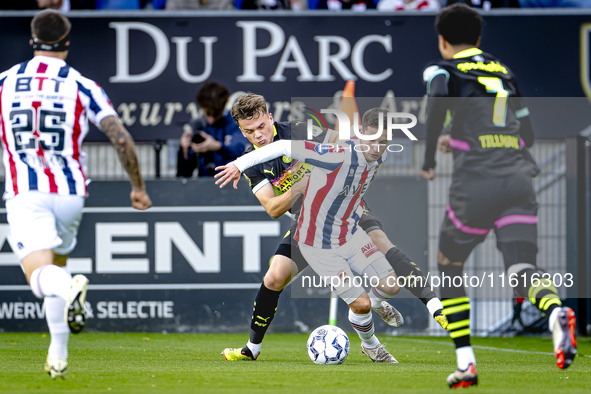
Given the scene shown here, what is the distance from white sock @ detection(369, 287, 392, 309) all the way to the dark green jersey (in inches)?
63.4

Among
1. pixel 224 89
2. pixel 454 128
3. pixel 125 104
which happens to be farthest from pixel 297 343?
pixel 454 128

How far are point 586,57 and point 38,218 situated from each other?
717cm

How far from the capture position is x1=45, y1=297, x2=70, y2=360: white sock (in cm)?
423

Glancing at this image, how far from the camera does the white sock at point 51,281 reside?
13.4 ft

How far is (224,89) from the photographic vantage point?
8.59 m

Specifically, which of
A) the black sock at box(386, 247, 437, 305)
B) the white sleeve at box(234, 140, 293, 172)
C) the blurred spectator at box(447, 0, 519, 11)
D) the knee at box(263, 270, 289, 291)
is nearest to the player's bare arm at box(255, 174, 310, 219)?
the knee at box(263, 270, 289, 291)

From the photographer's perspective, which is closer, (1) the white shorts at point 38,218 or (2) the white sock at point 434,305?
(1) the white shorts at point 38,218

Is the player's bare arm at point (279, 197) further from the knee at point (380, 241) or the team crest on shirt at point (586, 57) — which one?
the team crest on shirt at point (586, 57)

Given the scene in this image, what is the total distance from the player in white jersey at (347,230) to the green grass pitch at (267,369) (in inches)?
21.6

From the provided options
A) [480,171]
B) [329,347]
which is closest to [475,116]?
[480,171]

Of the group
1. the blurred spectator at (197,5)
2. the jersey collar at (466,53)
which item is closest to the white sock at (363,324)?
the jersey collar at (466,53)

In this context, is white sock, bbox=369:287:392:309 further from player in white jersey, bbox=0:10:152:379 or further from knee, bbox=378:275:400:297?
player in white jersey, bbox=0:10:152:379

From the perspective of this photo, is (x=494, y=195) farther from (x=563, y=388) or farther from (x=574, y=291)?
(x=574, y=291)

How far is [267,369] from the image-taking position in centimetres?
515
